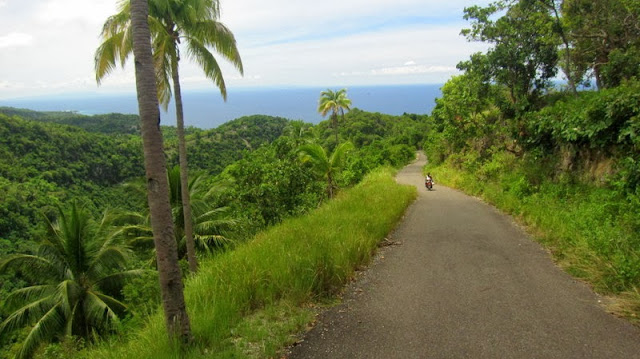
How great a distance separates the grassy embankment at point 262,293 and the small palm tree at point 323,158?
745 centimetres

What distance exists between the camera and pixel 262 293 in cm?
453

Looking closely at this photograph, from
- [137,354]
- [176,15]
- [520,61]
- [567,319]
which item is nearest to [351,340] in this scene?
[137,354]

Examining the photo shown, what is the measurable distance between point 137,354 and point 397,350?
98.1 inches

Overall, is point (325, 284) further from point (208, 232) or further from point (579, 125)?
point (208, 232)

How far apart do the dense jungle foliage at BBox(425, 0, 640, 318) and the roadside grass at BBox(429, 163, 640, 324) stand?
0.8 inches

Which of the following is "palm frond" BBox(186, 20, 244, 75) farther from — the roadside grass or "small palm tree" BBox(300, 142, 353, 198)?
the roadside grass

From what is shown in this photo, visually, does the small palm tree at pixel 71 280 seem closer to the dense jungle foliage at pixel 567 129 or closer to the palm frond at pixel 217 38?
the palm frond at pixel 217 38

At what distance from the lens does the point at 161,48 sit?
10.3 m

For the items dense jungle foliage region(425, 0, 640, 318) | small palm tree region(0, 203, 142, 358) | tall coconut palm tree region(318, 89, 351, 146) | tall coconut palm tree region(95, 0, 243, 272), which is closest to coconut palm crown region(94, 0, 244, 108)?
tall coconut palm tree region(95, 0, 243, 272)

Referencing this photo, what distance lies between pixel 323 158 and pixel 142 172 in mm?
54087

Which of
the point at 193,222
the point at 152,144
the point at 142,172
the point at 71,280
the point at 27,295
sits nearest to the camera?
the point at 152,144

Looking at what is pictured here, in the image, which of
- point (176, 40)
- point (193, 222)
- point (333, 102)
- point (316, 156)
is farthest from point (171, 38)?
point (333, 102)

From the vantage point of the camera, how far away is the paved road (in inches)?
144

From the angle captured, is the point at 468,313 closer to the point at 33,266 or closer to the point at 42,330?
the point at 42,330
